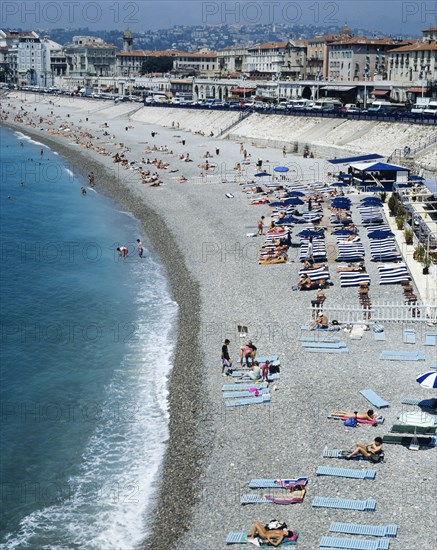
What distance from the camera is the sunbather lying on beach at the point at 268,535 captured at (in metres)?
14.9

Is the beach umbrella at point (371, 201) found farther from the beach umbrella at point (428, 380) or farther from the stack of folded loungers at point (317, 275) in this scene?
the beach umbrella at point (428, 380)

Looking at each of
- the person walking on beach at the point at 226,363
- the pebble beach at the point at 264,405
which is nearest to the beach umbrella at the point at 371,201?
the pebble beach at the point at 264,405

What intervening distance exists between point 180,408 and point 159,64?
16151cm

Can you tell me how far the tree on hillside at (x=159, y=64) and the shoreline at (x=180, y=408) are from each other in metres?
139

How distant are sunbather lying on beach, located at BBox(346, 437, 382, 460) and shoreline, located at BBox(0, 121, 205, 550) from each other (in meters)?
3.56

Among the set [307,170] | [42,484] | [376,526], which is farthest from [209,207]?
[376,526]

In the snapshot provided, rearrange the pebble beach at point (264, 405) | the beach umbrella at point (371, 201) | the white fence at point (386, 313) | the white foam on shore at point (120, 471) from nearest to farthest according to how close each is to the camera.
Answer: the pebble beach at point (264, 405), the white foam on shore at point (120, 471), the white fence at point (386, 313), the beach umbrella at point (371, 201)

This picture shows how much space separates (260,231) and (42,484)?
21604 mm

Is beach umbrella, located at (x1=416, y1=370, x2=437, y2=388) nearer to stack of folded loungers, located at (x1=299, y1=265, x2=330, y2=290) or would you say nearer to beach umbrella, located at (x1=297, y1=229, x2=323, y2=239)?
stack of folded loungers, located at (x1=299, y1=265, x2=330, y2=290)

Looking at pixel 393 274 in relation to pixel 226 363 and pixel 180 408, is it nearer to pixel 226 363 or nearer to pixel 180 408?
pixel 226 363

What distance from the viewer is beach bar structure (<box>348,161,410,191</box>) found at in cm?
4503

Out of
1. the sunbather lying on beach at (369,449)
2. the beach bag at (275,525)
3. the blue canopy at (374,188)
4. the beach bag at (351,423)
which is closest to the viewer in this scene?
the beach bag at (275,525)

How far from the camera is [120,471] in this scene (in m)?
19.1

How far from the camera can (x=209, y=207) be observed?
→ 46.2 m
